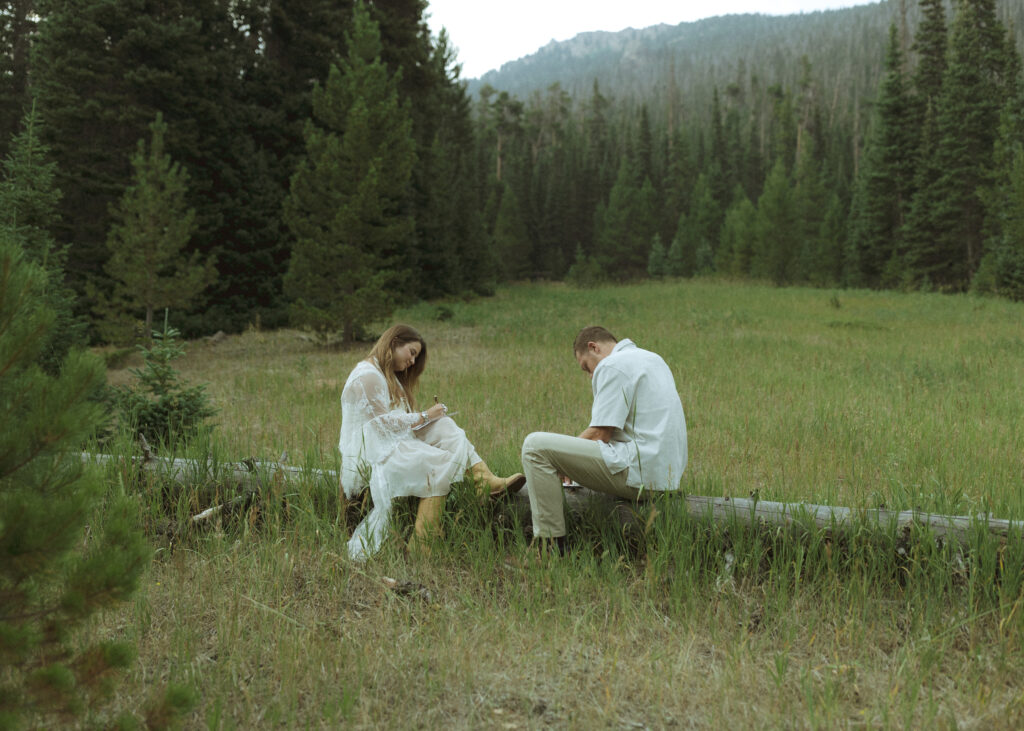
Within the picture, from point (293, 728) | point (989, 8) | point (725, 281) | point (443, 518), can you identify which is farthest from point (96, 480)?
point (989, 8)

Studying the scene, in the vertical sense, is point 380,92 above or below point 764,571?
above

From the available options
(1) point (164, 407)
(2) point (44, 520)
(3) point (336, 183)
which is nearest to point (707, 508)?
(2) point (44, 520)

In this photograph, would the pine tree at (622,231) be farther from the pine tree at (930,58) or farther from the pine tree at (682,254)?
the pine tree at (930,58)

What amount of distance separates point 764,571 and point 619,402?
4.23 ft

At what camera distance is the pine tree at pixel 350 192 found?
15.4 metres

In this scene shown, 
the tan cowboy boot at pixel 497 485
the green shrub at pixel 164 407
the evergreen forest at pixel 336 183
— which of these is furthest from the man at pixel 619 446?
the green shrub at pixel 164 407

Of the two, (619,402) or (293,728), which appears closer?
(293,728)

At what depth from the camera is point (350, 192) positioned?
15969mm

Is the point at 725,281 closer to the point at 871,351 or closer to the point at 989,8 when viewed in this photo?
the point at 989,8

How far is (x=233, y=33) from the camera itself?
21484 millimetres

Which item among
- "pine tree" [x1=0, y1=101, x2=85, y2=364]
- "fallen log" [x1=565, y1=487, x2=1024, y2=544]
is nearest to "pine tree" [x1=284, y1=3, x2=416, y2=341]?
"pine tree" [x1=0, y1=101, x2=85, y2=364]

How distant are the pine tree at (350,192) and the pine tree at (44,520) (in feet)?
45.3

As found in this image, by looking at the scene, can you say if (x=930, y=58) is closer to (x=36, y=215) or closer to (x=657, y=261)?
(x=657, y=261)

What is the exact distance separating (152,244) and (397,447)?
42.3 ft
